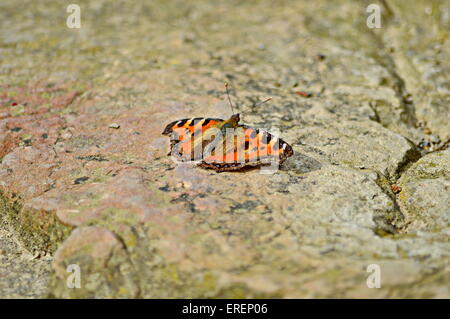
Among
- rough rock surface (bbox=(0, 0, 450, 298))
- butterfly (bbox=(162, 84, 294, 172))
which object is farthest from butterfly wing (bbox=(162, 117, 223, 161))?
rough rock surface (bbox=(0, 0, 450, 298))

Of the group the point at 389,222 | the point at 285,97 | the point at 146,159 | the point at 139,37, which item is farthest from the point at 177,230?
the point at 139,37

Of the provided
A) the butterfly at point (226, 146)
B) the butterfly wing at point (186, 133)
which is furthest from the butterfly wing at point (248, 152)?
the butterfly wing at point (186, 133)

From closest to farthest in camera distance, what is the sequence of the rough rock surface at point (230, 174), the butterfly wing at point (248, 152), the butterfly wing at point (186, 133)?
the rough rock surface at point (230, 174)
the butterfly wing at point (248, 152)
the butterfly wing at point (186, 133)

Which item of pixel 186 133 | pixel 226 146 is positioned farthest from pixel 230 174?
pixel 186 133

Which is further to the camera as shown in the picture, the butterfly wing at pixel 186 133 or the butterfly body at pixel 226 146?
the butterfly wing at pixel 186 133

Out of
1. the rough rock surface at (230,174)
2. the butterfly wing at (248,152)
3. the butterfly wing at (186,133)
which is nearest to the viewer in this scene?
the rough rock surface at (230,174)

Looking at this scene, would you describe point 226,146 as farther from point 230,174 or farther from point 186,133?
point 186,133

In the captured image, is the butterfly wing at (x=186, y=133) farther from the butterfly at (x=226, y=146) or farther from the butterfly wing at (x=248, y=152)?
the butterfly wing at (x=248, y=152)

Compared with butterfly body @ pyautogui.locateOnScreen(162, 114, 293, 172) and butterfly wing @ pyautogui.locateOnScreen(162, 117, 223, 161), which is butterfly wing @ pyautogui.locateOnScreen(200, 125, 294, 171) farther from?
butterfly wing @ pyautogui.locateOnScreen(162, 117, 223, 161)
